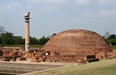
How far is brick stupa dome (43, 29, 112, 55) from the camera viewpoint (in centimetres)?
2589

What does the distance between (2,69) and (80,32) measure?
11194 millimetres

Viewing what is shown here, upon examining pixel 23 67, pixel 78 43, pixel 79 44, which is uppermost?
pixel 78 43

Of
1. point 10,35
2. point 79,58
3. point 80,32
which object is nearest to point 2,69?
point 79,58

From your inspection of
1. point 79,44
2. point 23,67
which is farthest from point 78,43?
point 23,67

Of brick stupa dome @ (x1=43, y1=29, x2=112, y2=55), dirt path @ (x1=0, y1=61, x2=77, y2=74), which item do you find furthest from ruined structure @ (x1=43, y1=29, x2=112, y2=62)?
dirt path @ (x1=0, y1=61, x2=77, y2=74)

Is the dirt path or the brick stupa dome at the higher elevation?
the brick stupa dome

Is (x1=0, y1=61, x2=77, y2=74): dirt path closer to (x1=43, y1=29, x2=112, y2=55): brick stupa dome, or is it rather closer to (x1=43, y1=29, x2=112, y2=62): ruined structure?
(x1=43, y1=29, x2=112, y2=62): ruined structure

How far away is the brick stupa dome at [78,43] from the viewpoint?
2589 cm

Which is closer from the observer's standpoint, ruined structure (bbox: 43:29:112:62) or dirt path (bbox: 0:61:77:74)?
dirt path (bbox: 0:61:77:74)

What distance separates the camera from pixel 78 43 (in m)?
26.2

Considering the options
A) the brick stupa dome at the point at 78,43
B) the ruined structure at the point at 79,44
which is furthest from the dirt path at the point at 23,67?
the brick stupa dome at the point at 78,43

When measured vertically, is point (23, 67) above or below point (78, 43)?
below

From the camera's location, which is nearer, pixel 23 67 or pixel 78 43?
pixel 23 67

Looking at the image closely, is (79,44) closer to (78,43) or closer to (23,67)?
(78,43)
